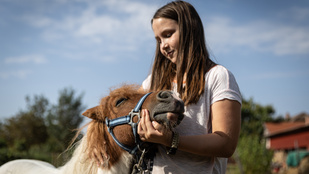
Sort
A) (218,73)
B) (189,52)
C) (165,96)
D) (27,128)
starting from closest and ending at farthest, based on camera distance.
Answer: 1. (165,96)
2. (218,73)
3. (189,52)
4. (27,128)

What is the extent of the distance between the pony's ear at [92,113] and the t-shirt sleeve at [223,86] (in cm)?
99

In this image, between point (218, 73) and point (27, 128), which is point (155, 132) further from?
point (27, 128)

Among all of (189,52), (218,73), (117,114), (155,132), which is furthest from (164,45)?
(155,132)

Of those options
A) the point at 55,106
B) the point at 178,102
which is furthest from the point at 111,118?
the point at 55,106

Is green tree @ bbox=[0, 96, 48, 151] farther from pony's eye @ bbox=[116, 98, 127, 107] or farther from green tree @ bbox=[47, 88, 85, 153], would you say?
pony's eye @ bbox=[116, 98, 127, 107]

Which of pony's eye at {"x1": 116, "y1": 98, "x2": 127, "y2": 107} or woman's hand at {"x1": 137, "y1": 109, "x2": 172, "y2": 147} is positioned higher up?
pony's eye at {"x1": 116, "y1": 98, "x2": 127, "y2": 107}

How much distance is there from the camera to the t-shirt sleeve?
1.91 meters

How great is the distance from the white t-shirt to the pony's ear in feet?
2.09

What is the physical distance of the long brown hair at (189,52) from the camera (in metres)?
2.05

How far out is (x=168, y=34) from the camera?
2254 mm

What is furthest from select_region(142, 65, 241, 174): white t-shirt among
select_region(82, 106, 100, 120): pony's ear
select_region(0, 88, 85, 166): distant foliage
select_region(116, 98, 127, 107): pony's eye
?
select_region(0, 88, 85, 166): distant foliage

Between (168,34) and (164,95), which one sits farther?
(168,34)

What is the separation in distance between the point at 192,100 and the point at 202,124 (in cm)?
19

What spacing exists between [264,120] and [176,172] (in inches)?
2242
